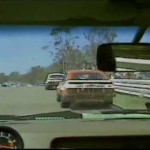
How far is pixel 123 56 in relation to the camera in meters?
4.55

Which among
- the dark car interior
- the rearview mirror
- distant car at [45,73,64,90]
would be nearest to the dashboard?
distant car at [45,73,64,90]

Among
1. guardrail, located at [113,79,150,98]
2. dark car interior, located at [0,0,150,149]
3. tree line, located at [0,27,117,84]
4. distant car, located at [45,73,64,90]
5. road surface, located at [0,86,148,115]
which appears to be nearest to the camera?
dark car interior, located at [0,0,150,149]

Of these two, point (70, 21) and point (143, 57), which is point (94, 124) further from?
point (70, 21)

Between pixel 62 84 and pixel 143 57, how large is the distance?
968mm

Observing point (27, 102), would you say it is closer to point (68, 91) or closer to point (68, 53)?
point (68, 91)

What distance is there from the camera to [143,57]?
4625 millimetres

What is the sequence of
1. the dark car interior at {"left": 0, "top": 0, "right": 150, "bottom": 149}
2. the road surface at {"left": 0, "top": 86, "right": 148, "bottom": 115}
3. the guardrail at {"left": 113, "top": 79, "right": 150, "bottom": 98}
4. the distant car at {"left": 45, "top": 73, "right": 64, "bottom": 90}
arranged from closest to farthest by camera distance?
the dark car interior at {"left": 0, "top": 0, "right": 150, "bottom": 149} < the distant car at {"left": 45, "top": 73, "right": 64, "bottom": 90} < the guardrail at {"left": 113, "top": 79, "right": 150, "bottom": 98} < the road surface at {"left": 0, "top": 86, "right": 148, "bottom": 115}

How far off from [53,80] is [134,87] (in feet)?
2.16

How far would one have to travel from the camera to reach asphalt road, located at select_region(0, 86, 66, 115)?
5223 mm

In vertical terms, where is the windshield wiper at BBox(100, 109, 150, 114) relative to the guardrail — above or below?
below

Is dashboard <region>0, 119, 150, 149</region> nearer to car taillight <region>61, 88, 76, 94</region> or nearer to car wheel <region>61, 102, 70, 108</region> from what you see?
car wheel <region>61, 102, 70, 108</region>

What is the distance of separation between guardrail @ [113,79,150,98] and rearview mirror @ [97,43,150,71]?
0.31m

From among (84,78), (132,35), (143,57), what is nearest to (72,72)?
(84,78)

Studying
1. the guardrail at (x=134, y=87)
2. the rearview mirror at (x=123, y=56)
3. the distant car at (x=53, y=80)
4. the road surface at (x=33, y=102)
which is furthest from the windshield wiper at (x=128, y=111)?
the rearview mirror at (x=123, y=56)
